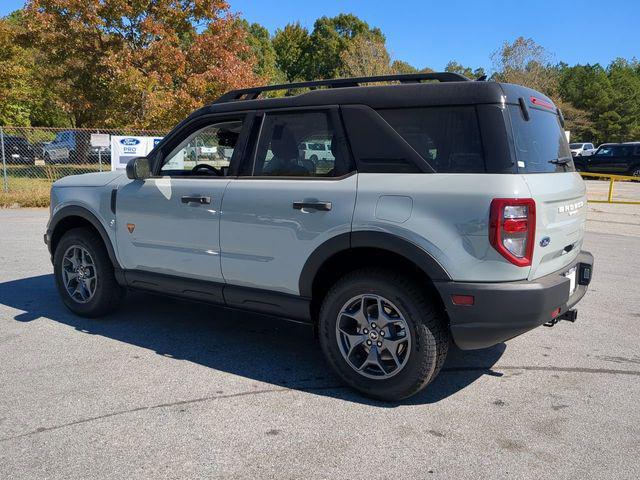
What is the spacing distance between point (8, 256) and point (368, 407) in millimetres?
6537

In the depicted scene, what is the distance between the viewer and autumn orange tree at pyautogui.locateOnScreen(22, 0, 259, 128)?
1786 cm

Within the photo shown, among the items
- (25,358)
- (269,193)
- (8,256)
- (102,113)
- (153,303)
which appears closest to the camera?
(269,193)

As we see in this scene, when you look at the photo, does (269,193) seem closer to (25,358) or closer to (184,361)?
(184,361)

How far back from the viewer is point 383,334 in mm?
3461

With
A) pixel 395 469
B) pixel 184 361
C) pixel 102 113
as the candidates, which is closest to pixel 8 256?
pixel 184 361

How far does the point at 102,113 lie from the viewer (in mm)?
19844

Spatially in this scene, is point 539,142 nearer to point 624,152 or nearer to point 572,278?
point 572,278

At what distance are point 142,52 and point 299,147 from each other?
16578mm

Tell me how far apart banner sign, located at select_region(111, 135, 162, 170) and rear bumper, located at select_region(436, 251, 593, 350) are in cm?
1310

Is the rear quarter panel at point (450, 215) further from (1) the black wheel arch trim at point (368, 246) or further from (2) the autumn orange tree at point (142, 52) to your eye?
(2) the autumn orange tree at point (142, 52)

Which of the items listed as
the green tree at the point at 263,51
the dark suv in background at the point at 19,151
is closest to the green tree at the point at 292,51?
the green tree at the point at 263,51

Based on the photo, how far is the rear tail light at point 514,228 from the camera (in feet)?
9.82

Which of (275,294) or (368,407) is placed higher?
(275,294)

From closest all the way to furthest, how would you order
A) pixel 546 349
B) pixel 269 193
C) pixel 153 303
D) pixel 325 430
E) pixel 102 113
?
pixel 325 430
pixel 269 193
pixel 546 349
pixel 153 303
pixel 102 113
